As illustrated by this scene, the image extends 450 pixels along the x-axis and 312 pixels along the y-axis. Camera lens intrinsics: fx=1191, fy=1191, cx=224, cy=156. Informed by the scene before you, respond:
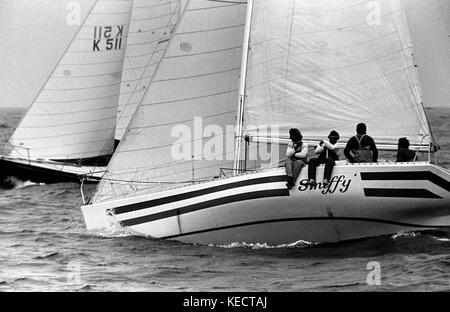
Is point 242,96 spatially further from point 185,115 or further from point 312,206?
point 312,206

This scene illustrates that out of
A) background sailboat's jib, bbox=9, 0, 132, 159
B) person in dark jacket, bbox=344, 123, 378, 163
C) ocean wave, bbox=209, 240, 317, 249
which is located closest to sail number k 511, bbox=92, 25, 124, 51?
background sailboat's jib, bbox=9, 0, 132, 159

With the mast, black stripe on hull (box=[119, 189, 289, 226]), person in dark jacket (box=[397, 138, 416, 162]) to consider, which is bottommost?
black stripe on hull (box=[119, 189, 289, 226])

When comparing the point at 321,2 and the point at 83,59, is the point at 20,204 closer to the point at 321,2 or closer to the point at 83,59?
the point at 83,59

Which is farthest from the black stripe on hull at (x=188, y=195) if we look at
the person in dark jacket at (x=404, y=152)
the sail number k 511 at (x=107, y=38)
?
the sail number k 511 at (x=107, y=38)

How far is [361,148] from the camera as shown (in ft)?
74.6

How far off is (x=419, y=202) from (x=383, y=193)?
0.72 metres

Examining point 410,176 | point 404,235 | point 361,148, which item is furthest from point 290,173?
point 404,235

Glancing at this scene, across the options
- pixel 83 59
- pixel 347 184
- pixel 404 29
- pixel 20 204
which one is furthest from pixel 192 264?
pixel 83 59

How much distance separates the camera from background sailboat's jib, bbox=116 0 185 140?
121 ft

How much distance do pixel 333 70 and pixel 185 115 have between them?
3.40m

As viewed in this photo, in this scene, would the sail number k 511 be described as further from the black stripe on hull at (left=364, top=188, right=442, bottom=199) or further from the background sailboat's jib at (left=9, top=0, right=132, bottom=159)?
the black stripe on hull at (left=364, top=188, right=442, bottom=199)

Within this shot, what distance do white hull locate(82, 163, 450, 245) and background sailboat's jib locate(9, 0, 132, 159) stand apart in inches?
622

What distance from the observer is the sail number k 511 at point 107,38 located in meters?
39.2
